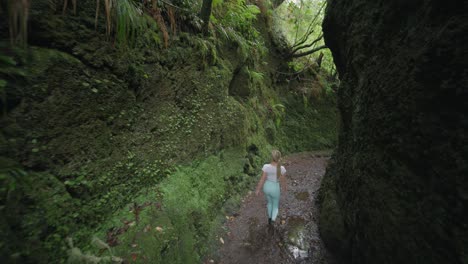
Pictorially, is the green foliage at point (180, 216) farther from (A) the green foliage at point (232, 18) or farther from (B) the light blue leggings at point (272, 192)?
(A) the green foliage at point (232, 18)

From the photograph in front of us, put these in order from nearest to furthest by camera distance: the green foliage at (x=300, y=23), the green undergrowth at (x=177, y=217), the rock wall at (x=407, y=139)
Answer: the rock wall at (x=407, y=139)
the green undergrowth at (x=177, y=217)
the green foliage at (x=300, y=23)

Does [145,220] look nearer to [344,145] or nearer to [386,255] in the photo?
[386,255]

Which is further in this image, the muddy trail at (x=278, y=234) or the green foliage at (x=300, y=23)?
the green foliage at (x=300, y=23)

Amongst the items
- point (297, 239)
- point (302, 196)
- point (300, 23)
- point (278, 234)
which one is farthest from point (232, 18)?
point (297, 239)

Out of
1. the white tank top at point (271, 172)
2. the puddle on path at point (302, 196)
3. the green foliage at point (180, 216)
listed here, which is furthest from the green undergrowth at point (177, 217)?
the puddle on path at point (302, 196)

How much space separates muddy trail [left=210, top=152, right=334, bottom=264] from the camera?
3779mm

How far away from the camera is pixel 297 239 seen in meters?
4.24

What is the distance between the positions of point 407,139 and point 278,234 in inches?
128

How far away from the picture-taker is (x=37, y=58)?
89.0 inches

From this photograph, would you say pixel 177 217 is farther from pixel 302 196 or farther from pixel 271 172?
pixel 302 196

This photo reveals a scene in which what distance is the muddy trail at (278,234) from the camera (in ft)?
12.4

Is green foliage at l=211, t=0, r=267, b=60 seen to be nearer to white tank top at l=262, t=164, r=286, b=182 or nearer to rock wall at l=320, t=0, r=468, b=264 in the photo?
rock wall at l=320, t=0, r=468, b=264

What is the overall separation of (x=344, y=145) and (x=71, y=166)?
16.3 ft

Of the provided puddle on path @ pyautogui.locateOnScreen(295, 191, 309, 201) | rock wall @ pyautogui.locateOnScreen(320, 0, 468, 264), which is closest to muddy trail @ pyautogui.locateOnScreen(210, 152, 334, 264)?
puddle on path @ pyautogui.locateOnScreen(295, 191, 309, 201)
